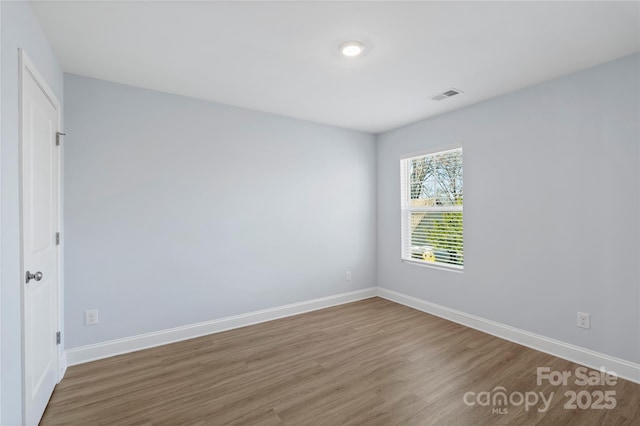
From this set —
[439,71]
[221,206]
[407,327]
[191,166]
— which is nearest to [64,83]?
[191,166]

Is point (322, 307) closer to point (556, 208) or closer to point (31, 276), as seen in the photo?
point (556, 208)

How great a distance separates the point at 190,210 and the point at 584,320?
389 centimetres

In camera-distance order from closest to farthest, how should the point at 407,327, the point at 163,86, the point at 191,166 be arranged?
the point at 163,86 < the point at 191,166 < the point at 407,327

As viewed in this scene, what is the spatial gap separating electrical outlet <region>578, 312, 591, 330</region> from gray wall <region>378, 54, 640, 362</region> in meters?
0.04

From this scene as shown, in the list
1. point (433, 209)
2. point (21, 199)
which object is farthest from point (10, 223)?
point (433, 209)

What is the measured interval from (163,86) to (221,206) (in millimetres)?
1331

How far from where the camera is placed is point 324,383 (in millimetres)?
2355

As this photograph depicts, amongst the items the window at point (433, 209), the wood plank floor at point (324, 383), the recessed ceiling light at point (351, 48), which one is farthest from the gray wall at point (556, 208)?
the recessed ceiling light at point (351, 48)

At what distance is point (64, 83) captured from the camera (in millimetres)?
2633

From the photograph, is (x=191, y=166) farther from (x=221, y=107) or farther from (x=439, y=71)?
(x=439, y=71)

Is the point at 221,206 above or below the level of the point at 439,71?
below

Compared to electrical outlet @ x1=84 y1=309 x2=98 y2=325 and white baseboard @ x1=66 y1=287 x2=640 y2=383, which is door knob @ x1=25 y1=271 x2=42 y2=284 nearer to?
electrical outlet @ x1=84 y1=309 x2=98 y2=325

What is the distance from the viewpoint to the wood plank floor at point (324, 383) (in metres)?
1.97

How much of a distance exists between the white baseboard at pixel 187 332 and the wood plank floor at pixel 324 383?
9cm
